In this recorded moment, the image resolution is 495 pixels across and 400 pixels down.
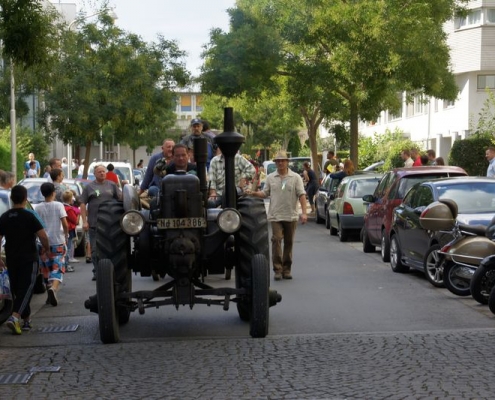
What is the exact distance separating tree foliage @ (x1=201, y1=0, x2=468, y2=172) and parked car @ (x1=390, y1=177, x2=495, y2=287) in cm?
1505

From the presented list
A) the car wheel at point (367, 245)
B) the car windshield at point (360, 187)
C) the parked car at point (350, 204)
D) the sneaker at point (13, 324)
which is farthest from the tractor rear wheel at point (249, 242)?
the car windshield at point (360, 187)

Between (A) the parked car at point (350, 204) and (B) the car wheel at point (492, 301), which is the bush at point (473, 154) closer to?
(A) the parked car at point (350, 204)

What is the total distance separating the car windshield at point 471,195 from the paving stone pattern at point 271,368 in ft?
16.3

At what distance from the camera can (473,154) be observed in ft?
123

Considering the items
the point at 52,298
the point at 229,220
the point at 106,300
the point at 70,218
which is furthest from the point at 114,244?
the point at 70,218

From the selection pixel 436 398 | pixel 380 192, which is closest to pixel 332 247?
pixel 380 192

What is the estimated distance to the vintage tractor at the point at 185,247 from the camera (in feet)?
35.7

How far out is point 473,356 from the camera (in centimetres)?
981

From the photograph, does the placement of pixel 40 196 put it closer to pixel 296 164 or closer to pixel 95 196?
pixel 95 196

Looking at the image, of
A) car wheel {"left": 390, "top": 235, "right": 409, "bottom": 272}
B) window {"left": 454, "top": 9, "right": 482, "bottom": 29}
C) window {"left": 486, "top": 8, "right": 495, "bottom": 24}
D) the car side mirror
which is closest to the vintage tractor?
the car side mirror

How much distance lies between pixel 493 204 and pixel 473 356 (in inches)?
258

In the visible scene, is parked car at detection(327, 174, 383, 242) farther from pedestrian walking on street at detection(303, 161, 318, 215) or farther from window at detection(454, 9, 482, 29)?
window at detection(454, 9, 482, 29)

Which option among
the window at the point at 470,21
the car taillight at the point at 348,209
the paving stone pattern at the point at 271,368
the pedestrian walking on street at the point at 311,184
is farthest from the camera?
the window at the point at 470,21

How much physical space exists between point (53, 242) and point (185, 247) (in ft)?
14.5
